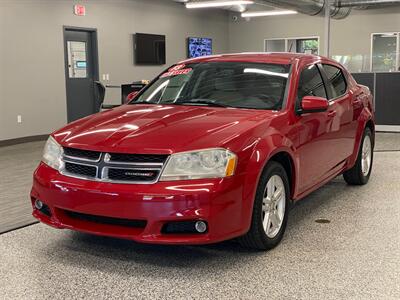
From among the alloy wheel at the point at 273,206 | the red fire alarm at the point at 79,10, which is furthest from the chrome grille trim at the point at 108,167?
the red fire alarm at the point at 79,10

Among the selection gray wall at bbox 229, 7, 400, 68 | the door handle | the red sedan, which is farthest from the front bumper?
gray wall at bbox 229, 7, 400, 68

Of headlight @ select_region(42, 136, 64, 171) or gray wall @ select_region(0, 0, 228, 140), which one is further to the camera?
gray wall @ select_region(0, 0, 228, 140)

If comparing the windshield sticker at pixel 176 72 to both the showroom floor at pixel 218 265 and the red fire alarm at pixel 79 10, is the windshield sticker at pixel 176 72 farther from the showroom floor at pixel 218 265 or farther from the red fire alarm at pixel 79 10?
the red fire alarm at pixel 79 10

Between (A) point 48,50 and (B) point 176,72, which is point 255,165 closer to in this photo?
(B) point 176,72

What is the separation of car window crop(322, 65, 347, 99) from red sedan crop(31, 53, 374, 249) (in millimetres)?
315

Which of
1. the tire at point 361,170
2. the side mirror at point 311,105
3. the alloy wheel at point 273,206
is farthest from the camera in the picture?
the tire at point 361,170

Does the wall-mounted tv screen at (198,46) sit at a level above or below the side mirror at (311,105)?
above

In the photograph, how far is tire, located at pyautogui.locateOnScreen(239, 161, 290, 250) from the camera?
3.15 m

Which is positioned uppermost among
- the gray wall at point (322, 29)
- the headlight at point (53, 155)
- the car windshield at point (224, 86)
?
the gray wall at point (322, 29)

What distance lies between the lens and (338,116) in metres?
4.36

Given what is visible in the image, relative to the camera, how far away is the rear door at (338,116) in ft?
14.0

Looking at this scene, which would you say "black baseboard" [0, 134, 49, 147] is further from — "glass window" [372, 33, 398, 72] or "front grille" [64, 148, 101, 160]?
"glass window" [372, 33, 398, 72]

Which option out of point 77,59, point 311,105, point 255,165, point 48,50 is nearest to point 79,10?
point 77,59

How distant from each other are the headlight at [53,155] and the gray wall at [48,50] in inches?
240
